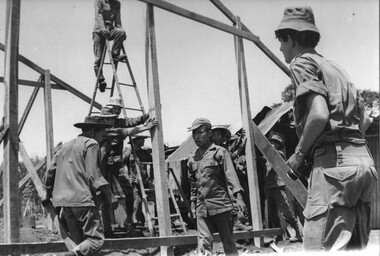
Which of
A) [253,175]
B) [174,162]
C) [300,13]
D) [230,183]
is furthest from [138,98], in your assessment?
[300,13]

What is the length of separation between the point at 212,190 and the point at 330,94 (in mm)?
3302

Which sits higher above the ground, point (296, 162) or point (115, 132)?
point (115, 132)

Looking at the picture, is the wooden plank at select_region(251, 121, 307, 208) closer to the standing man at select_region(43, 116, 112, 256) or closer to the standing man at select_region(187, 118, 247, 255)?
the standing man at select_region(187, 118, 247, 255)

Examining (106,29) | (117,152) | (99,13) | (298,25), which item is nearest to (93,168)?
(298,25)

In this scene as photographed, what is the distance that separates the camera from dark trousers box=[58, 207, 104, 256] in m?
5.17

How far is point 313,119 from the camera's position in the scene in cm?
291

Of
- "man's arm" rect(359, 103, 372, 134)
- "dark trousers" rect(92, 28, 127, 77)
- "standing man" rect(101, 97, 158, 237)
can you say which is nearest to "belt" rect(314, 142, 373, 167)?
"man's arm" rect(359, 103, 372, 134)

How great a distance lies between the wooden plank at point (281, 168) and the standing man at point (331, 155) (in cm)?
437

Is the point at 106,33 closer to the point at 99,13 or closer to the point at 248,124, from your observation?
the point at 99,13

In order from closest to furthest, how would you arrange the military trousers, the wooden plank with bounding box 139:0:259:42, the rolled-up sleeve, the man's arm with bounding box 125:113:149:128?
the military trousers, the rolled-up sleeve, the wooden plank with bounding box 139:0:259:42, the man's arm with bounding box 125:113:149:128

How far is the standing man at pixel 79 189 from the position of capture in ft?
17.2

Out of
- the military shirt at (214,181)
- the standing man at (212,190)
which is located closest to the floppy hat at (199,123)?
the standing man at (212,190)

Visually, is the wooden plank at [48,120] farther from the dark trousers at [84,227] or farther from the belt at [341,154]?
the belt at [341,154]

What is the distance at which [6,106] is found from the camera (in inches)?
216
